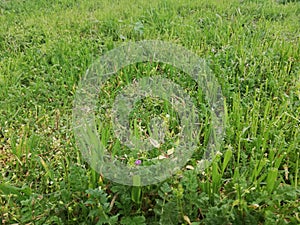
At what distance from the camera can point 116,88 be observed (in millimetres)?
2465

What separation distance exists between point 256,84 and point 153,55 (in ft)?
2.80

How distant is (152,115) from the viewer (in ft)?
6.94

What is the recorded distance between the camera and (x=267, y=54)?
2.80 meters

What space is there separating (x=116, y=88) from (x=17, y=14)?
9.14 ft

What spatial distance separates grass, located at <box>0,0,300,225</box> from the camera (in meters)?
1.40

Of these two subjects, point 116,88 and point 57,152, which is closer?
point 57,152

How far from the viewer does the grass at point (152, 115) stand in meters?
1.40

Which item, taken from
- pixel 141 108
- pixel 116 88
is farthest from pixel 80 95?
pixel 141 108

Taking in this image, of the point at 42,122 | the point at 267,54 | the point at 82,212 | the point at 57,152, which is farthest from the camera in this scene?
the point at 267,54

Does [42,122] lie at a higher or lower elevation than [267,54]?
lower

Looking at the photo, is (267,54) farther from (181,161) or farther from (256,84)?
(181,161)

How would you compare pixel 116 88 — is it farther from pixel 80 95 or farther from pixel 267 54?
pixel 267 54

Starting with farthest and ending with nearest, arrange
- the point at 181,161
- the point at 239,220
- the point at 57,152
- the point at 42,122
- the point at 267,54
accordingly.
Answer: the point at 267,54, the point at 42,122, the point at 57,152, the point at 181,161, the point at 239,220

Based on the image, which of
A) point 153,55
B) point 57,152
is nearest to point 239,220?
point 57,152
